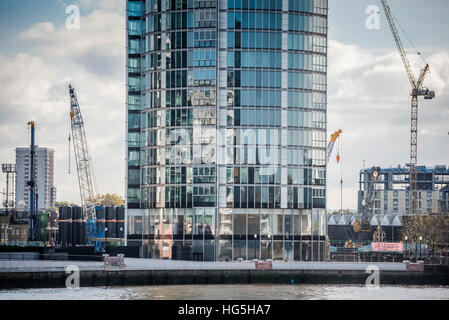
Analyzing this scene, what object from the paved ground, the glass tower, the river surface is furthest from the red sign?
the river surface

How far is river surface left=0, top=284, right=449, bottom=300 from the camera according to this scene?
96875 mm

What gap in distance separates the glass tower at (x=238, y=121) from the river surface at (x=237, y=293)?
37.0m

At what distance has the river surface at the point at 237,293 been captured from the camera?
318 ft

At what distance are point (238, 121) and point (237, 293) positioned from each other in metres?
49.3

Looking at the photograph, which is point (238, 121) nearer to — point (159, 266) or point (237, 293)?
point (159, 266)

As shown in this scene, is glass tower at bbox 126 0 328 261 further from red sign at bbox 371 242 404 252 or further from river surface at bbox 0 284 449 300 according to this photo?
river surface at bbox 0 284 449 300

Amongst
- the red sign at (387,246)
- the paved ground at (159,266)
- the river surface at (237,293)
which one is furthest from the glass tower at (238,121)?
the river surface at (237,293)

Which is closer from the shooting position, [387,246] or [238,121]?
[238,121]

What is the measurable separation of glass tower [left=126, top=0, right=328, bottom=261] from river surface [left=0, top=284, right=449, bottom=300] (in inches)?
1456

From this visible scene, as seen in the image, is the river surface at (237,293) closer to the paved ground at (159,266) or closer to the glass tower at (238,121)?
the paved ground at (159,266)

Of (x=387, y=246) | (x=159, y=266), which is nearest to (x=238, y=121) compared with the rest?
(x=159, y=266)

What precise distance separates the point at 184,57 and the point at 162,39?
490cm

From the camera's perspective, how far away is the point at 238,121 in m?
148
